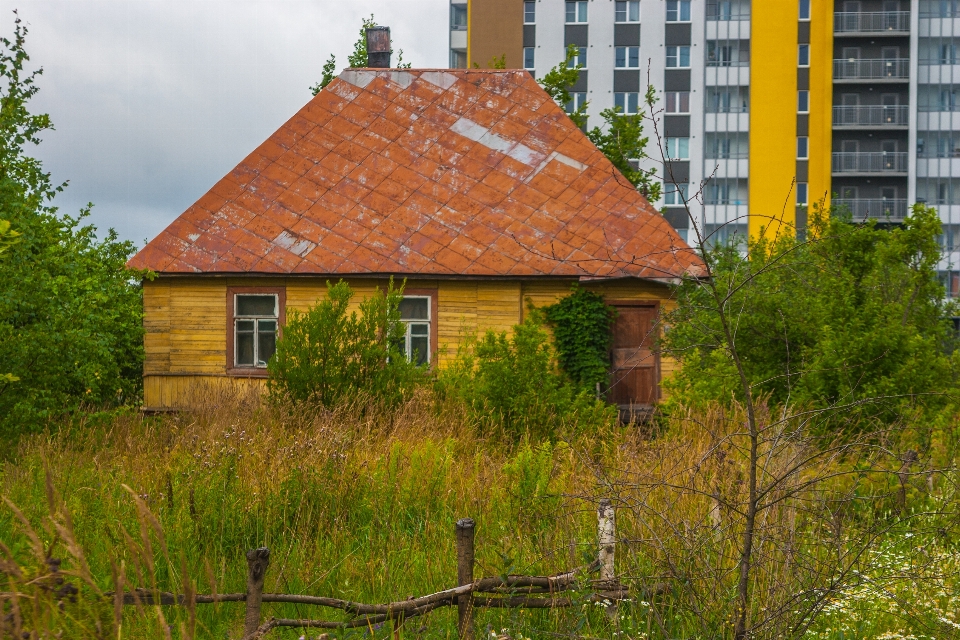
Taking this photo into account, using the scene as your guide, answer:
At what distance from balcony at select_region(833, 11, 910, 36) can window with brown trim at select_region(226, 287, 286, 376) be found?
35.9m

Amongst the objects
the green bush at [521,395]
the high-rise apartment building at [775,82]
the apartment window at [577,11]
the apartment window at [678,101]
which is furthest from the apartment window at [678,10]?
the green bush at [521,395]

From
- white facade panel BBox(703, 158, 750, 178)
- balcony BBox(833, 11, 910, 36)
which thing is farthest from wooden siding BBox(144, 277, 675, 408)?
balcony BBox(833, 11, 910, 36)

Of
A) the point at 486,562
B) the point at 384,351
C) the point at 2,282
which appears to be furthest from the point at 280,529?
the point at 384,351

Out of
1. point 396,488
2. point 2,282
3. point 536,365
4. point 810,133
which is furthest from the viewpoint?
point 810,133

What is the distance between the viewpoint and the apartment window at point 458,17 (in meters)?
45.9

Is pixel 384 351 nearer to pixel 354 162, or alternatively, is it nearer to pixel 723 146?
pixel 354 162

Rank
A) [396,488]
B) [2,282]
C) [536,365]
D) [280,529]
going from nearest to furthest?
[280,529] → [396,488] → [2,282] → [536,365]

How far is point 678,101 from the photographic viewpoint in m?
46.3

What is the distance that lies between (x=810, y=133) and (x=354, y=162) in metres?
31.3

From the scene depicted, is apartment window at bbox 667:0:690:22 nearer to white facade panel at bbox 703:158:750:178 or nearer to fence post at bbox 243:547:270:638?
white facade panel at bbox 703:158:750:178

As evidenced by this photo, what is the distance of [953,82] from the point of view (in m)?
44.5

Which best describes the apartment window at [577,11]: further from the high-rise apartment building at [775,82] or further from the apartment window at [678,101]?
the apartment window at [678,101]

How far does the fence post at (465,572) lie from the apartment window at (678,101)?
4410 cm

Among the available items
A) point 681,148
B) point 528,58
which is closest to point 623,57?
point 528,58
